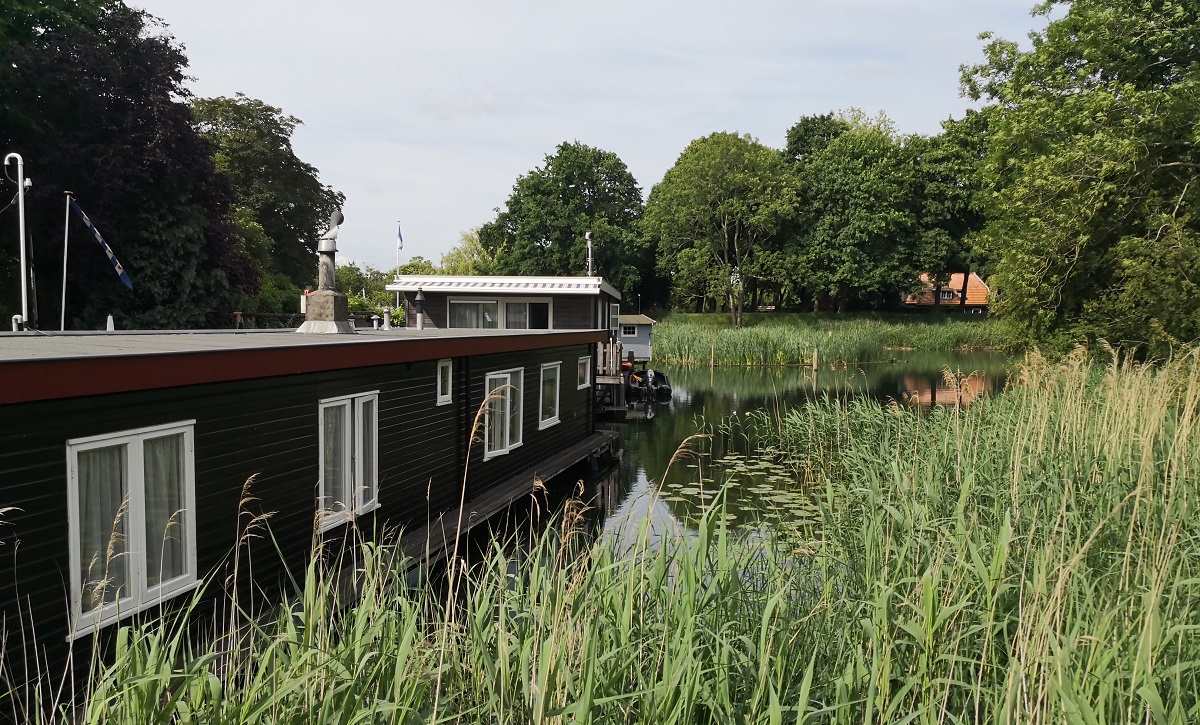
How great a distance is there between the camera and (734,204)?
46500 mm

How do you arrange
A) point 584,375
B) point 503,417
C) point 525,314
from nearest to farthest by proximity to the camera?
point 503,417
point 584,375
point 525,314

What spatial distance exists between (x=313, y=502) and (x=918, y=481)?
556 cm

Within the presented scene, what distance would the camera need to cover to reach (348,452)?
789 centimetres

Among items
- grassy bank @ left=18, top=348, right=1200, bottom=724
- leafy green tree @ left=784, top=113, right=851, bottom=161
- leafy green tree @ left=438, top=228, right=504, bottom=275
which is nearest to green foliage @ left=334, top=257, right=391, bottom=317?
leafy green tree @ left=438, top=228, right=504, bottom=275

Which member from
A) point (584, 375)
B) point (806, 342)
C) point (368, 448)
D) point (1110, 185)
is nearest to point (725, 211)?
point (806, 342)

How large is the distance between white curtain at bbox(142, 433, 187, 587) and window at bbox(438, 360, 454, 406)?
4490 mm

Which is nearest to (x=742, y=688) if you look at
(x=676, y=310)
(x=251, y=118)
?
(x=251, y=118)

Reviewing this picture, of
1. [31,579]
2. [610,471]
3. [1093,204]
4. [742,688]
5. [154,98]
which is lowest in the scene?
[610,471]

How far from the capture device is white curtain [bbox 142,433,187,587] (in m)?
5.43

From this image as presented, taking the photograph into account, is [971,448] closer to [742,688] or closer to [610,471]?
[742,688]

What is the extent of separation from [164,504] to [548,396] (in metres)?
9.25

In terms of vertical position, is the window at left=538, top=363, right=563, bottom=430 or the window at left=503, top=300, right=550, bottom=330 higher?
the window at left=503, top=300, right=550, bottom=330

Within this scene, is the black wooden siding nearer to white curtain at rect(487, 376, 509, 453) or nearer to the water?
white curtain at rect(487, 376, 509, 453)

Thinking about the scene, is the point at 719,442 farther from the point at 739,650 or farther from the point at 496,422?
the point at 739,650
